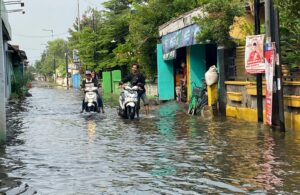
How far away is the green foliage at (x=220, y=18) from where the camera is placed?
1551 centimetres

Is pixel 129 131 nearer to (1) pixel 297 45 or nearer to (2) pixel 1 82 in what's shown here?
(2) pixel 1 82

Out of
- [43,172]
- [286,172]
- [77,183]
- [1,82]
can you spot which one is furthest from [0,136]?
[286,172]

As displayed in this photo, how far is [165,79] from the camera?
25656 mm

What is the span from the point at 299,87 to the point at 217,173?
17.5 ft

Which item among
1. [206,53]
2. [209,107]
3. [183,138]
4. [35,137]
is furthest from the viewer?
[206,53]

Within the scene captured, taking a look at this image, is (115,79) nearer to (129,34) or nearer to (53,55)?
(129,34)

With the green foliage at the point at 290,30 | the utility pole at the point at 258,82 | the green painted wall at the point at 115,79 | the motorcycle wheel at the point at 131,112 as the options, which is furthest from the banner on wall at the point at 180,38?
the green painted wall at the point at 115,79

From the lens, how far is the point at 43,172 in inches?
312

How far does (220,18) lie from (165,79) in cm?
1024

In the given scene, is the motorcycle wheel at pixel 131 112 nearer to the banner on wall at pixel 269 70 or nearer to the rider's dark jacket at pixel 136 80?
the rider's dark jacket at pixel 136 80

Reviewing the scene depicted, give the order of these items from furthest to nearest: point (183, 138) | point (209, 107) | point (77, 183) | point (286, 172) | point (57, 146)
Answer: point (209, 107) < point (183, 138) < point (57, 146) < point (286, 172) < point (77, 183)

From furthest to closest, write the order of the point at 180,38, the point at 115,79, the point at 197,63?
the point at 115,79, the point at 197,63, the point at 180,38

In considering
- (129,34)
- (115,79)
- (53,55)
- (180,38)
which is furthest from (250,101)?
(53,55)

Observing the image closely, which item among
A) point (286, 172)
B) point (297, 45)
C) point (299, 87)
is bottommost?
point (286, 172)
